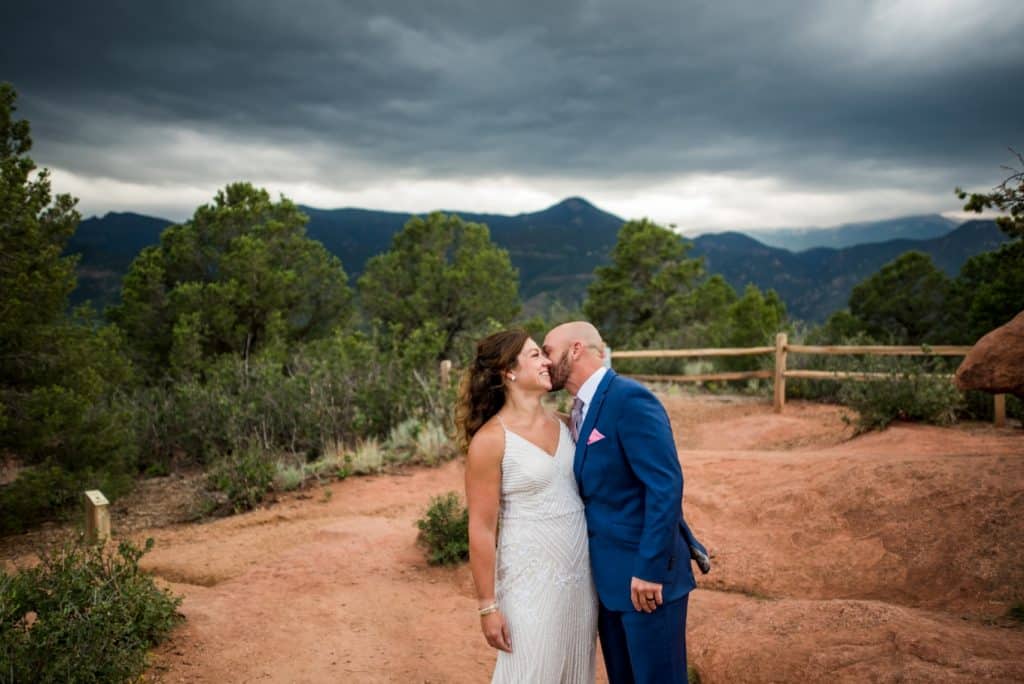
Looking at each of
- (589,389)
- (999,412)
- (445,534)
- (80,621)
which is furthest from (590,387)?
(999,412)

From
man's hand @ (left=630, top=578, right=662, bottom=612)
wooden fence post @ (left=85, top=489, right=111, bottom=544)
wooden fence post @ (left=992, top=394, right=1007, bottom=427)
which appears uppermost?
man's hand @ (left=630, top=578, right=662, bottom=612)

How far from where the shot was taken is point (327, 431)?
1137 centimetres

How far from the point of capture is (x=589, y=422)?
112 inches

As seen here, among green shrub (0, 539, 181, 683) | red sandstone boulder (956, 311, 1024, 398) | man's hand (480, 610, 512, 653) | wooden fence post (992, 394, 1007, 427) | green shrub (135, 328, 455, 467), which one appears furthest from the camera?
green shrub (135, 328, 455, 467)

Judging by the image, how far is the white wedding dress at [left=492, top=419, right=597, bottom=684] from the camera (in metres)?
2.80

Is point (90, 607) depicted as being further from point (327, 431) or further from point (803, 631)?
point (327, 431)

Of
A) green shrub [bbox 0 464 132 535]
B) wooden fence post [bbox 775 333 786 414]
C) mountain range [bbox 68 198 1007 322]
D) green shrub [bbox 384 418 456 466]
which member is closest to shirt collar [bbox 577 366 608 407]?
green shrub [bbox 0 464 132 535]

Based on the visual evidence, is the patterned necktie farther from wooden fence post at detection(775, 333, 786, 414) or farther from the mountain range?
the mountain range

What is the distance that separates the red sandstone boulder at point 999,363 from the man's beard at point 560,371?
3.61m

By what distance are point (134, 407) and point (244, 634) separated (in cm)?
863

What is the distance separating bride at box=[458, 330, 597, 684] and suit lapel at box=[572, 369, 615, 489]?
0.06 m

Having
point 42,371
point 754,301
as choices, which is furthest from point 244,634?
point 754,301

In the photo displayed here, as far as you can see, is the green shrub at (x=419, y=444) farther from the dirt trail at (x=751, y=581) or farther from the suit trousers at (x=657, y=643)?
the suit trousers at (x=657, y=643)

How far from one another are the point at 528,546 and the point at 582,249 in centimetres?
13867
